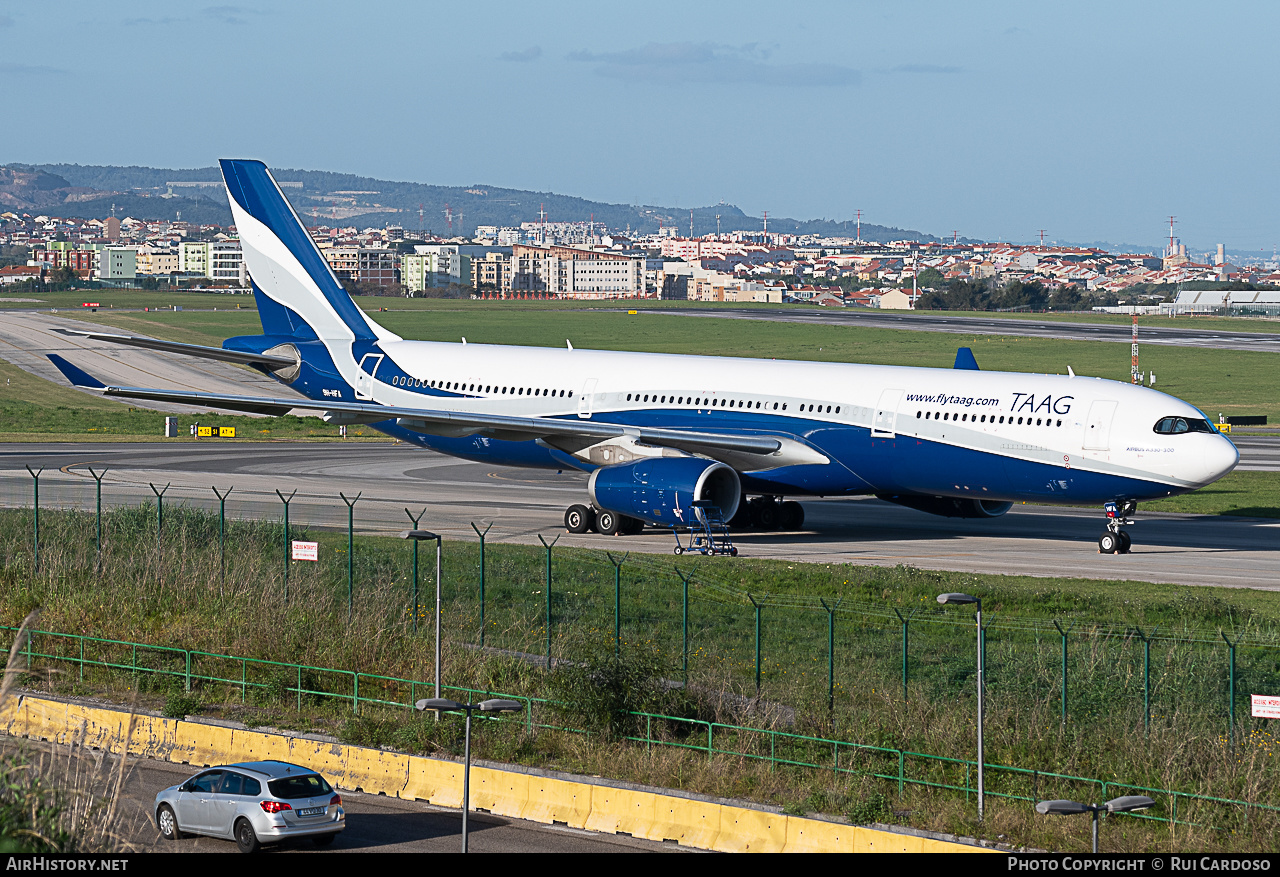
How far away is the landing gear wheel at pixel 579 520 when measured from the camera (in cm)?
4309

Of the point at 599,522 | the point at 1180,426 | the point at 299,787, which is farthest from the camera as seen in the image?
the point at 599,522

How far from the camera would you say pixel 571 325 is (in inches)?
7170

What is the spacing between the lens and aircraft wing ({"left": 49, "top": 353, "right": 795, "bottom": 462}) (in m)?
41.1

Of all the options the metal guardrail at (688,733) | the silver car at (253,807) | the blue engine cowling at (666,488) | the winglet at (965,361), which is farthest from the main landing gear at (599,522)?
the silver car at (253,807)

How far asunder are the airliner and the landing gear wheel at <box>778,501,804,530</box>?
0.10ft

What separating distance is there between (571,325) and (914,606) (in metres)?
153

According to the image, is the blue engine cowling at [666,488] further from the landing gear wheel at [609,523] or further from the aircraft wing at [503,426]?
the landing gear wheel at [609,523]

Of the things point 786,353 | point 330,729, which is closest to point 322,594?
point 330,729

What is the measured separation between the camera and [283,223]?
50.8 meters

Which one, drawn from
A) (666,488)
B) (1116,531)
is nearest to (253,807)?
(666,488)

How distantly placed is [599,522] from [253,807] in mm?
23871

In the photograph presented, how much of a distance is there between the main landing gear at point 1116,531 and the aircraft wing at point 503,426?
8500mm

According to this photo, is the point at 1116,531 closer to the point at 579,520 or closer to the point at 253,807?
the point at 579,520

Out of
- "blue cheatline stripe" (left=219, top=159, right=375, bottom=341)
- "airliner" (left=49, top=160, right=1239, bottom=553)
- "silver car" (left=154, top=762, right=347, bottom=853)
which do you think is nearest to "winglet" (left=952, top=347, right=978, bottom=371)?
"airliner" (left=49, top=160, right=1239, bottom=553)
